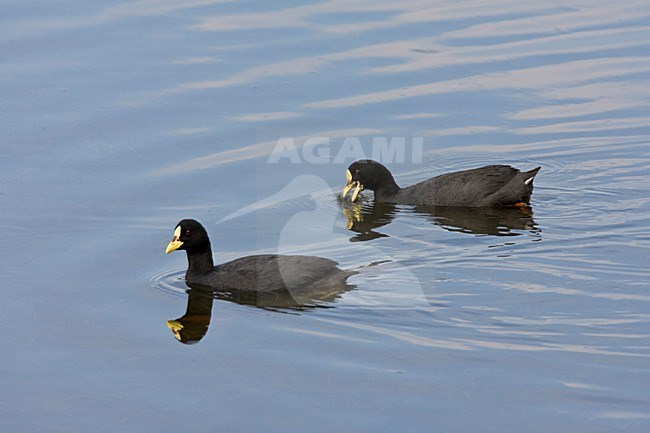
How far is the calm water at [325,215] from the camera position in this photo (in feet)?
25.2

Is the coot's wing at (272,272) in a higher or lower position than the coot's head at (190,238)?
lower

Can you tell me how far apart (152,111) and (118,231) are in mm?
3007

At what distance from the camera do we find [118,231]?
35.8 feet

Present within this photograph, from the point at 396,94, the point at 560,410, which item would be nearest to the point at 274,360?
the point at 560,410

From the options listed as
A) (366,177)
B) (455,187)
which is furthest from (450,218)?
(366,177)

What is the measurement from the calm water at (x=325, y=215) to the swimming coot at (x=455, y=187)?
246 mm

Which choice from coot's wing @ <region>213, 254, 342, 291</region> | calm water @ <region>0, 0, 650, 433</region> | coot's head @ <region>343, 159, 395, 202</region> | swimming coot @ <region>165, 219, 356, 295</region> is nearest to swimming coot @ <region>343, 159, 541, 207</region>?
coot's head @ <region>343, 159, 395, 202</region>

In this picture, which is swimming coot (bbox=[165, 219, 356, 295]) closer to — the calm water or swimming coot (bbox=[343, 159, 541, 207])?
the calm water

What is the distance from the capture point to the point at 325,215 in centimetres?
1209

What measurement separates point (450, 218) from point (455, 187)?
17.5 inches

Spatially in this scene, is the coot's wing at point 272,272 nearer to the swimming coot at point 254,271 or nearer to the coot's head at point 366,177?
the swimming coot at point 254,271

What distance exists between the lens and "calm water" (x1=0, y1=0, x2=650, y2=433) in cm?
770

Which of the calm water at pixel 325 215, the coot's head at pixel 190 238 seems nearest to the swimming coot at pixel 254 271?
the coot's head at pixel 190 238

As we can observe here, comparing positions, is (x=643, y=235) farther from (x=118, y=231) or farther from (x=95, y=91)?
(x=95, y=91)
